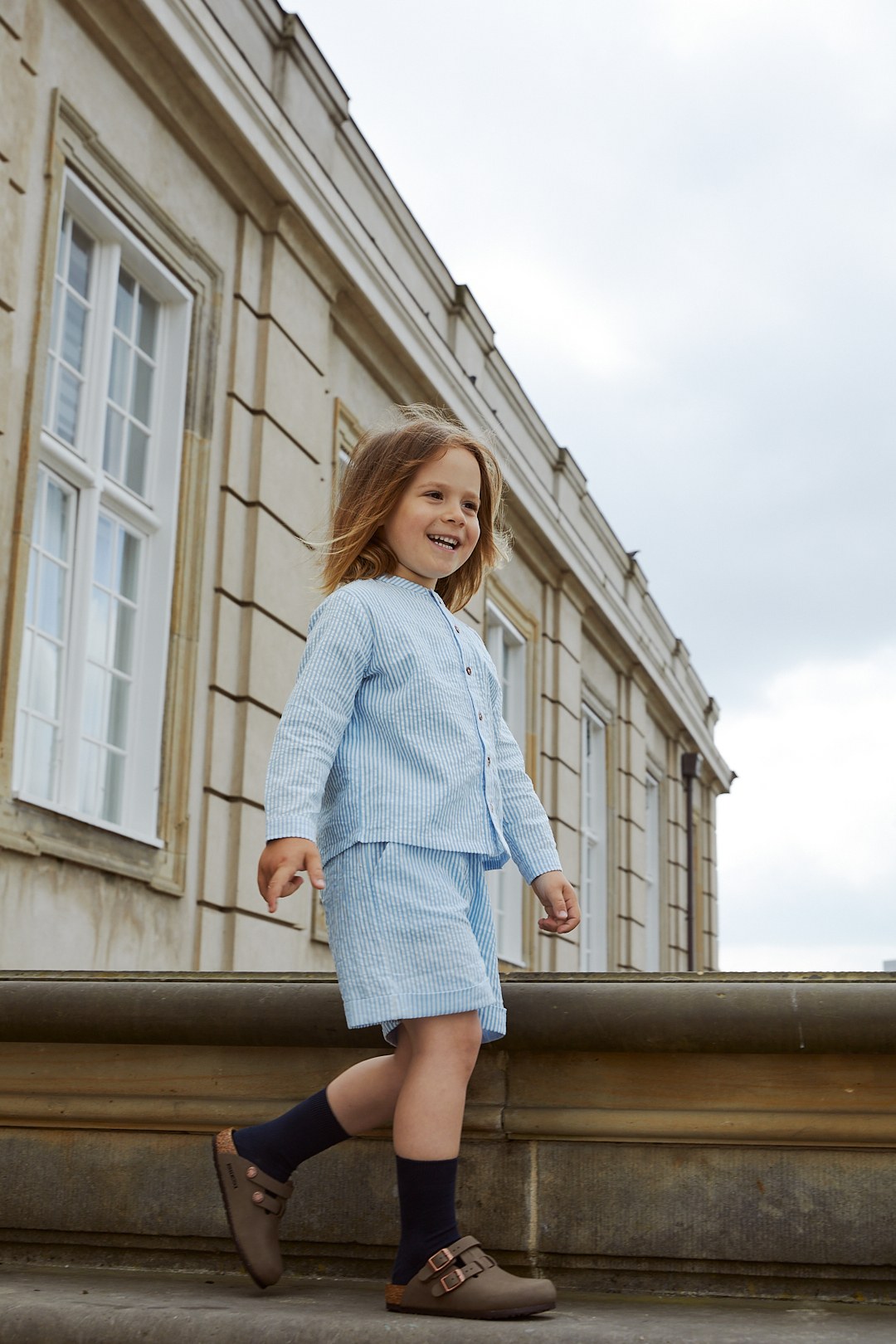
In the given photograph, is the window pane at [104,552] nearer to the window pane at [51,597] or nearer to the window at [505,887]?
the window pane at [51,597]

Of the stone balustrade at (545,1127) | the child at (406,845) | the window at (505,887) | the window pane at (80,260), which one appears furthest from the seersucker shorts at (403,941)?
the window at (505,887)

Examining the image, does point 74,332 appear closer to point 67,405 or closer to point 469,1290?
point 67,405

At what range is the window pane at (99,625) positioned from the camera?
6.63 metres

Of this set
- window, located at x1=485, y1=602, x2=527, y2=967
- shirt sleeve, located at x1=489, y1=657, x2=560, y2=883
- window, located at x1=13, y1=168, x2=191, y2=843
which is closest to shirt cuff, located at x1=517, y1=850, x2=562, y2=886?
shirt sleeve, located at x1=489, y1=657, x2=560, y2=883

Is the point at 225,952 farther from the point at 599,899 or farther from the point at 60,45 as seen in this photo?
the point at 599,899

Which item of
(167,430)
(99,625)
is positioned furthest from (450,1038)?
(167,430)

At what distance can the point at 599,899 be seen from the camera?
54.5 feet

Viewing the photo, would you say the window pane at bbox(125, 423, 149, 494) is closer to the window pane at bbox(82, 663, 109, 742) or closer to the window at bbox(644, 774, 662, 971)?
the window pane at bbox(82, 663, 109, 742)

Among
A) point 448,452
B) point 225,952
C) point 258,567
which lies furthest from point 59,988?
point 258,567

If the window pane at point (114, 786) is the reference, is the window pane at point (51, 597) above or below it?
above

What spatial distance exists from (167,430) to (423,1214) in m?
5.41

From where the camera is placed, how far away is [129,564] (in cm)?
704

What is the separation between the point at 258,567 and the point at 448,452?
15.7 ft

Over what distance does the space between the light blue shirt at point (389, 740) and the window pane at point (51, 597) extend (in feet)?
12.1
